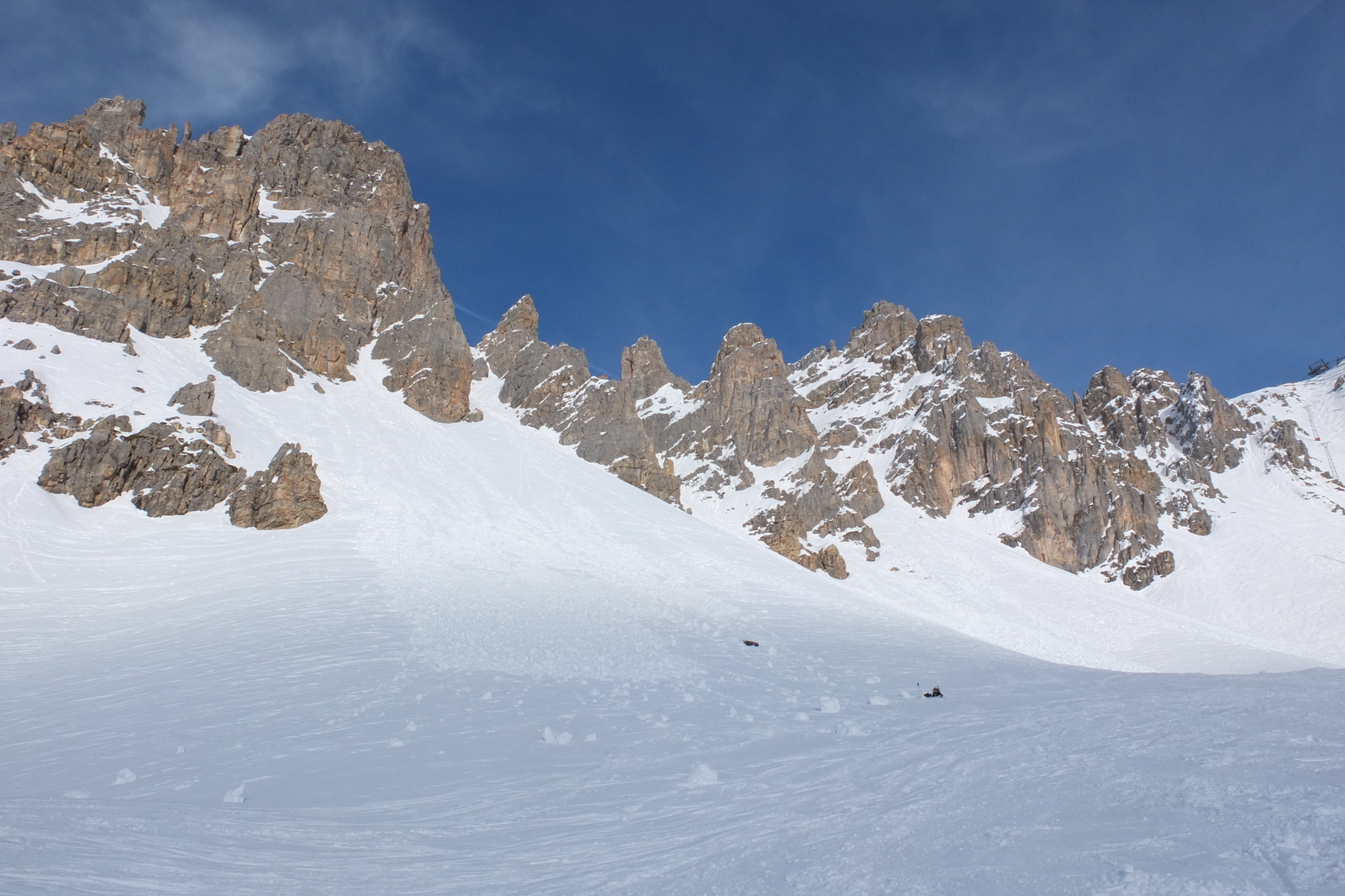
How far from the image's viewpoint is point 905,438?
96250 mm

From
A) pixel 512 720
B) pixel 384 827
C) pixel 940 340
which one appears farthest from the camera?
pixel 940 340

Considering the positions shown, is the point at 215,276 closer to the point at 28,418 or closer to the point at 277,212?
the point at 277,212

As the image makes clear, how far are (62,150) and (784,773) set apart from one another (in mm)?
90393

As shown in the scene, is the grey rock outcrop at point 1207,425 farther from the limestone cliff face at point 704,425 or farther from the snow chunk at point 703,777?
the snow chunk at point 703,777

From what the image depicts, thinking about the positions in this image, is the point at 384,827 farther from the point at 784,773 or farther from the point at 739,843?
the point at 784,773

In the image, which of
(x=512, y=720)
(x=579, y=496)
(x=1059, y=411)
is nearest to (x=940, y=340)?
(x=1059, y=411)

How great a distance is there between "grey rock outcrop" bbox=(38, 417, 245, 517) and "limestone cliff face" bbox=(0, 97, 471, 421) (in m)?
15.0

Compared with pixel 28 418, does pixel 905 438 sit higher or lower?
higher

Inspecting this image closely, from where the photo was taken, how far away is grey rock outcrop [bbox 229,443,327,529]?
1467 inches

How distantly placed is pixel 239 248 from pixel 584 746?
255 feet

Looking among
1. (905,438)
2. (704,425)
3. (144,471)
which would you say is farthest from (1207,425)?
(144,471)

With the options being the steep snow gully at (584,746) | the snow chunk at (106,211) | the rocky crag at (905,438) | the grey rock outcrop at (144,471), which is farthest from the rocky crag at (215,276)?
the rocky crag at (905,438)

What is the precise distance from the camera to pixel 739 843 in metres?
5.62

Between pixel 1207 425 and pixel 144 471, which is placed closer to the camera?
pixel 144 471
